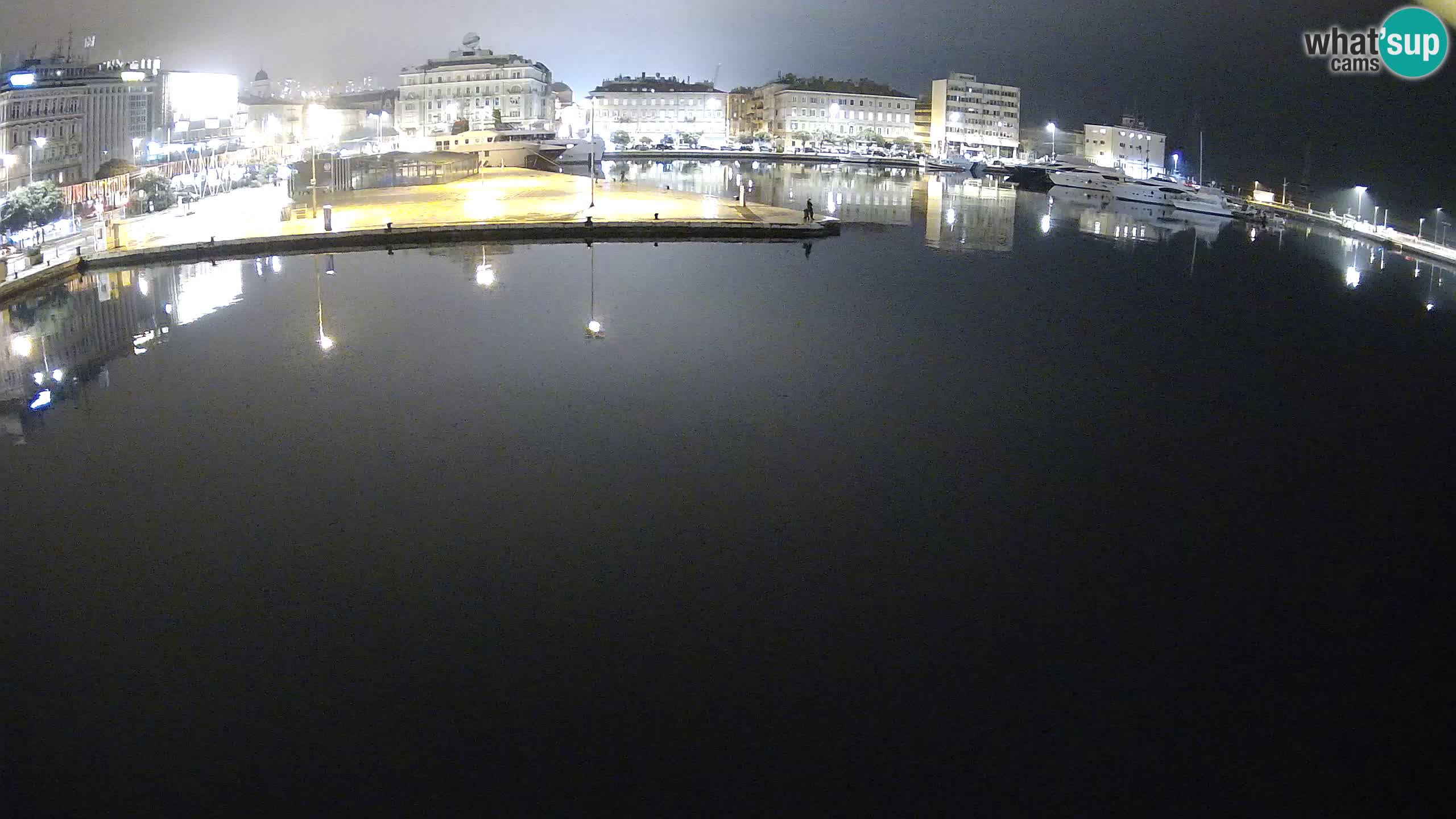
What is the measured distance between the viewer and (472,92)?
42719mm

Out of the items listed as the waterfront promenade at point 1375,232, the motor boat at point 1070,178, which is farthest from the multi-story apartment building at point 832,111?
the waterfront promenade at point 1375,232

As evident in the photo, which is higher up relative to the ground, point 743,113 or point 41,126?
point 743,113

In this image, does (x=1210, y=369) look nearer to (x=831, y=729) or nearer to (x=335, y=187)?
(x=831, y=729)

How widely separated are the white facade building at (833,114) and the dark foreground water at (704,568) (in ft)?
142

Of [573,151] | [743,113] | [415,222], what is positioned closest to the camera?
[415,222]

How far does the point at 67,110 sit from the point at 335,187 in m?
4.88

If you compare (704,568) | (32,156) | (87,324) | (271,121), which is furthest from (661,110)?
(704,568)

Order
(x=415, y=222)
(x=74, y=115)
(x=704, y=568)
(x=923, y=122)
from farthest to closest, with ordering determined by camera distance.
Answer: (x=923, y=122), (x=74, y=115), (x=415, y=222), (x=704, y=568)

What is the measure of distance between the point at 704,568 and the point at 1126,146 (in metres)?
45.2

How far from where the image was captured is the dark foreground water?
318 centimetres

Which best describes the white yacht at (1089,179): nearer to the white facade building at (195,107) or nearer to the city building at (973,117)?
the city building at (973,117)

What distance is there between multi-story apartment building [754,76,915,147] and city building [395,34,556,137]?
1194 centimetres

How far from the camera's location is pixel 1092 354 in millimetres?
8930

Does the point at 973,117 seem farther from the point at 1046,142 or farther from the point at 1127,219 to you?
the point at 1127,219
